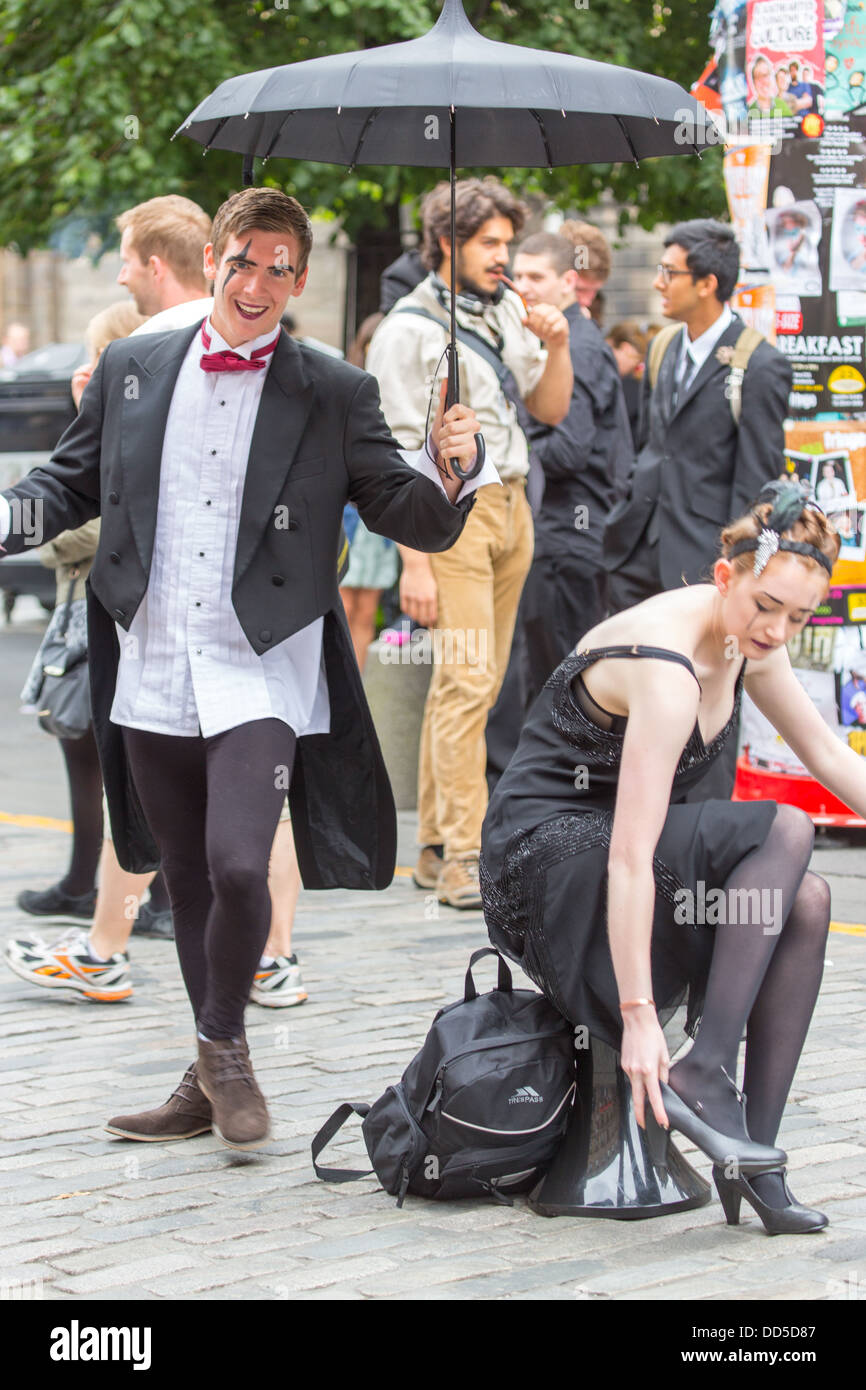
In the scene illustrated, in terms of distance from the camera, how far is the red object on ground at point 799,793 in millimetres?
7398

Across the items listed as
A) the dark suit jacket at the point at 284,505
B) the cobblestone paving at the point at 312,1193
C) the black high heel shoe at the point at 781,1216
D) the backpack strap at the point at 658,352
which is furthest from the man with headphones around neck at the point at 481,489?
the black high heel shoe at the point at 781,1216

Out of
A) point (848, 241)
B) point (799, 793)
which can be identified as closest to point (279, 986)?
point (799, 793)

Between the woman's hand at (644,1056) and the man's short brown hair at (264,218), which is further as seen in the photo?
the man's short brown hair at (264,218)

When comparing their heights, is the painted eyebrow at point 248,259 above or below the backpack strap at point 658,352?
above

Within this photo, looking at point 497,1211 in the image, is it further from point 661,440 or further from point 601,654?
point 661,440

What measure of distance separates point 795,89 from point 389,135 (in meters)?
3.13

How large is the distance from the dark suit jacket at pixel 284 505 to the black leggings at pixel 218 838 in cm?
20

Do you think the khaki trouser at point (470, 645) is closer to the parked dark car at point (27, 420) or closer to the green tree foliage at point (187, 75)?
the green tree foliage at point (187, 75)

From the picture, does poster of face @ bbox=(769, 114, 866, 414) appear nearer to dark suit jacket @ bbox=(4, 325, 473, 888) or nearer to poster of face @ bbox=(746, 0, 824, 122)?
poster of face @ bbox=(746, 0, 824, 122)

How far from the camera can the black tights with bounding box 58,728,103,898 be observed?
6.20m

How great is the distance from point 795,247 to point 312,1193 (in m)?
4.66

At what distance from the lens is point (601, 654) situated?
3.69 metres

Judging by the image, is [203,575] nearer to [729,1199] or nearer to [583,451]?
[729,1199]
